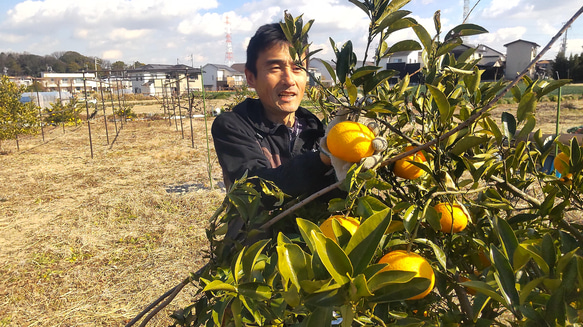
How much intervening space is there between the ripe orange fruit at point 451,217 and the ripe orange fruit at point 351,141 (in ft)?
0.55

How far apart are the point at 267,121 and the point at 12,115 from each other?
9.80m

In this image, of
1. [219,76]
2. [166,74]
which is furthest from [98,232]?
[219,76]

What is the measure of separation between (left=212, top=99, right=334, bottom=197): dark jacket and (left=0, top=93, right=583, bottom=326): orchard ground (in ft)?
1.12

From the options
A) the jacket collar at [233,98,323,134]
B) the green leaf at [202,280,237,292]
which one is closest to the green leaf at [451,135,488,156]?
the green leaf at [202,280,237,292]

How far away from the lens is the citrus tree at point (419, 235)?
1.49ft

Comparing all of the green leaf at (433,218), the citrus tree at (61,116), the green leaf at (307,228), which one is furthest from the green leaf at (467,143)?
the citrus tree at (61,116)

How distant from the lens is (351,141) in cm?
69

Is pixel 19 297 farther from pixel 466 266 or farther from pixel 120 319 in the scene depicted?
pixel 466 266

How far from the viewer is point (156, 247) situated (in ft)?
13.2

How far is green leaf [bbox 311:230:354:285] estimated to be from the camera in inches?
17.0

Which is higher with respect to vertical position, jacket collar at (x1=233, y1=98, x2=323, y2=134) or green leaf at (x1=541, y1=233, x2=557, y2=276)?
jacket collar at (x1=233, y1=98, x2=323, y2=134)

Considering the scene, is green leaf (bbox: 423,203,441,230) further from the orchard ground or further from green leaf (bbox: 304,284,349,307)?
the orchard ground

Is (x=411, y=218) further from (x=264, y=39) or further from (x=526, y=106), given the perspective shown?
(x=264, y=39)

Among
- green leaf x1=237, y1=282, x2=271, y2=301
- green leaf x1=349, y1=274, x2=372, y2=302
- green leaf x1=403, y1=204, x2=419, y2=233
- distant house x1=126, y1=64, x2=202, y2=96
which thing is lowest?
green leaf x1=237, y1=282, x2=271, y2=301
